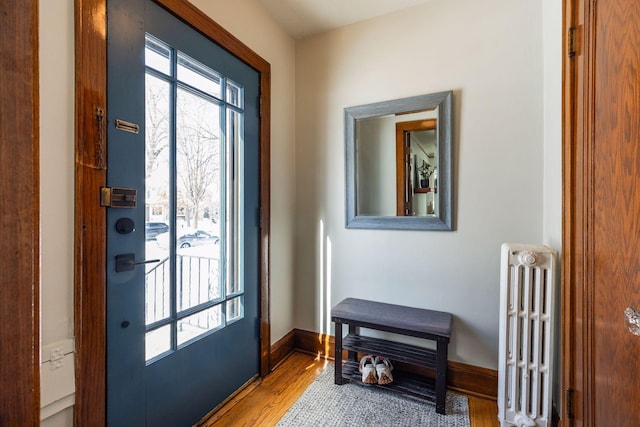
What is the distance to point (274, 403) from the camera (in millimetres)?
1709

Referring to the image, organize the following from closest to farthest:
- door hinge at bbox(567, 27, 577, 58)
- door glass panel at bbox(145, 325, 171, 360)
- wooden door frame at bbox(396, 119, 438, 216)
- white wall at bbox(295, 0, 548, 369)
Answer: door hinge at bbox(567, 27, 577, 58)
door glass panel at bbox(145, 325, 171, 360)
white wall at bbox(295, 0, 548, 369)
wooden door frame at bbox(396, 119, 438, 216)

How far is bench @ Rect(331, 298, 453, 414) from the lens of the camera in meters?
1.62

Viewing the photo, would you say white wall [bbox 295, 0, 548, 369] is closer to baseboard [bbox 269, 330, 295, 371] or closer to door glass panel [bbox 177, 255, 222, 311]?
baseboard [bbox 269, 330, 295, 371]

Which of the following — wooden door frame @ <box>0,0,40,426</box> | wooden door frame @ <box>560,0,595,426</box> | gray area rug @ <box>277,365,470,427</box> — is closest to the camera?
wooden door frame @ <box>0,0,40,426</box>

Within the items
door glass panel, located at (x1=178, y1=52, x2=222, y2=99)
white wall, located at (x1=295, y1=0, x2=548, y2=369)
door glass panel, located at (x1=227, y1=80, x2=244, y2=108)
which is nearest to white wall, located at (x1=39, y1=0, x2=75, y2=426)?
door glass panel, located at (x1=178, y1=52, x2=222, y2=99)

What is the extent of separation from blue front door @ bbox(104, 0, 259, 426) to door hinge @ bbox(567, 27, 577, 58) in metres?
1.59

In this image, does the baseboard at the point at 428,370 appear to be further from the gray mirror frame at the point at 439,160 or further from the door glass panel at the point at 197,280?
the gray mirror frame at the point at 439,160

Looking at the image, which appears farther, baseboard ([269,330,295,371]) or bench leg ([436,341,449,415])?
baseboard ([269,330,295,371])

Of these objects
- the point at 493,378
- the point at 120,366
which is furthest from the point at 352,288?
the point at 120,366

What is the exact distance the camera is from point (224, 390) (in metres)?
1.68

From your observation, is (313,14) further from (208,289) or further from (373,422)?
(373,422)

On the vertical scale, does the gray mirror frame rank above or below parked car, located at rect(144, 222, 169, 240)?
above

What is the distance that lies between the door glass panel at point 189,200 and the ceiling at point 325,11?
67 cm

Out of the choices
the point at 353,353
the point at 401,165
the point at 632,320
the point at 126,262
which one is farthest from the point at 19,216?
the point at 353,353
